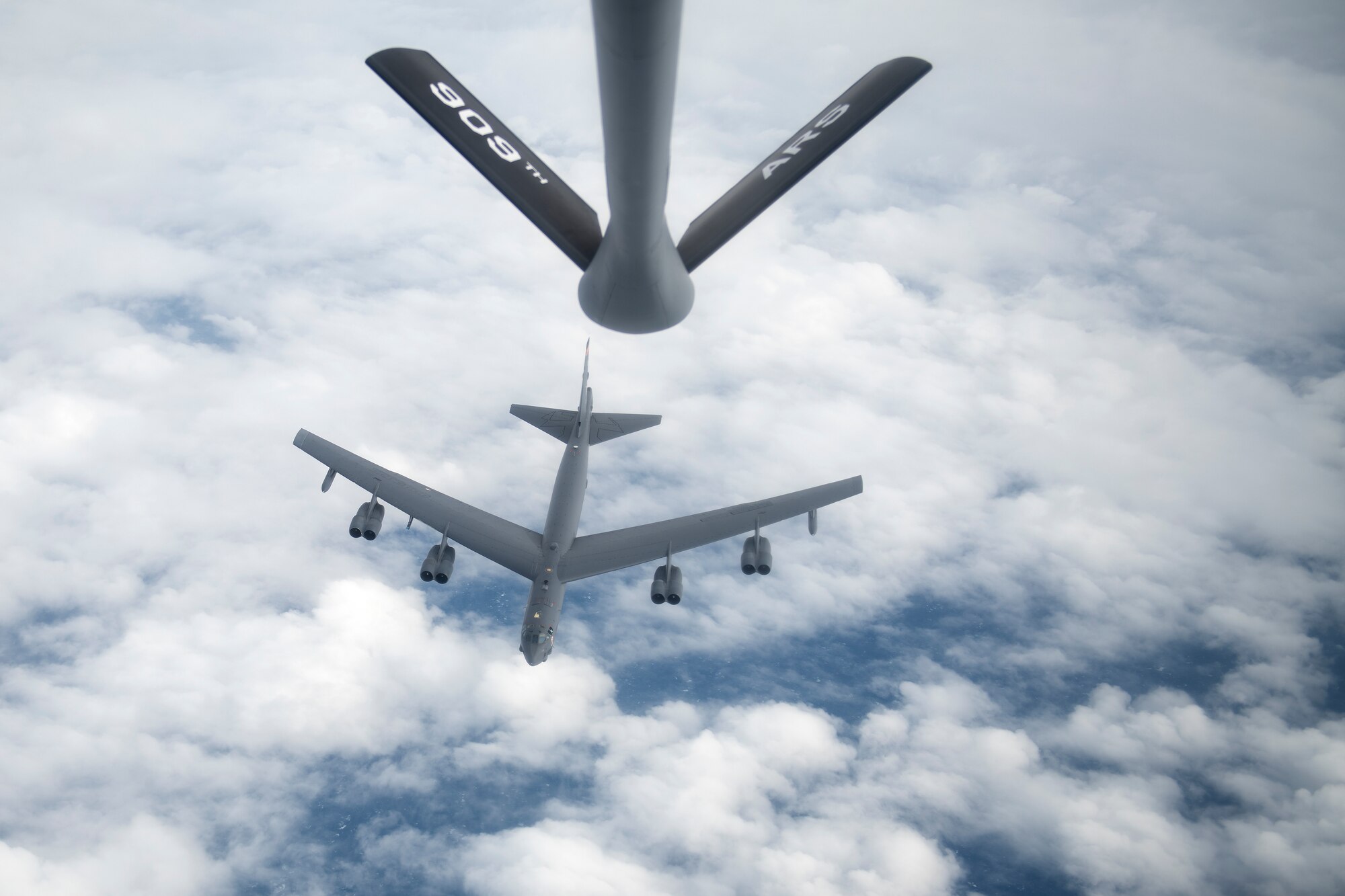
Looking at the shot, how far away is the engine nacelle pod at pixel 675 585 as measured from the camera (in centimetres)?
4025

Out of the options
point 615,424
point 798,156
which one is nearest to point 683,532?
point 615,424

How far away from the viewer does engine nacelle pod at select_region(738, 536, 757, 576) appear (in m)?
37.8

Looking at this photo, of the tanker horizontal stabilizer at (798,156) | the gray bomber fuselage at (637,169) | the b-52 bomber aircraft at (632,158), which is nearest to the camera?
the gray bomber fuselage at (637,169)

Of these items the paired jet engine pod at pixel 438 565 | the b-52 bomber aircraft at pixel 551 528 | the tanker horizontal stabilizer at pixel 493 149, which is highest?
the b-52 bomber aircraft at pixel 551 528

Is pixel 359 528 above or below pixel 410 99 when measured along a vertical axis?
above

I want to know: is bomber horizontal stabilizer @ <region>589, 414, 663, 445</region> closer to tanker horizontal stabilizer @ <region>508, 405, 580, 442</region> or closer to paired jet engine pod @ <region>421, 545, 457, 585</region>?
tanker horizontal stabilizer @ <region>508, 405, 580, 442</region>

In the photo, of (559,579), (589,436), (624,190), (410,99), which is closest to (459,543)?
(559,579)

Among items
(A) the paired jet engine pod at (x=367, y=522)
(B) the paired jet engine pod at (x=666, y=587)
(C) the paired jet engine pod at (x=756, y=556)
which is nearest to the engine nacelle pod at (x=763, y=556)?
(C) the paired jet engine pod at (x=756, y=556)

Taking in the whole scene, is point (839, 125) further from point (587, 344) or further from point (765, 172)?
point (587, 344)

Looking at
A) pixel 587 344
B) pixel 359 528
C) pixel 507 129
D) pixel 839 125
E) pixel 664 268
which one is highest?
pixel 587 344

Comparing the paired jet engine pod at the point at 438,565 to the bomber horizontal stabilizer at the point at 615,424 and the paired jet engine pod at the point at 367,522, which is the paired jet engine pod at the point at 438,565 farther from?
the bomber horizontal stabilizer at the point at 615,424

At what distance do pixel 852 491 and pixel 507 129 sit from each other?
116ft

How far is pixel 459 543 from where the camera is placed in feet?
158

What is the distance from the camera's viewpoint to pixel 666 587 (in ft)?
132
